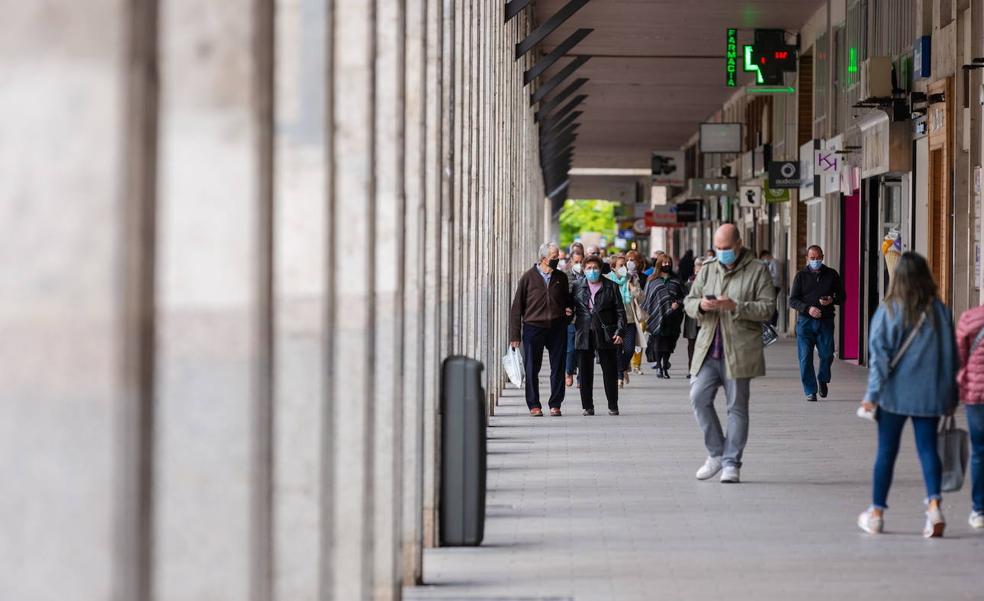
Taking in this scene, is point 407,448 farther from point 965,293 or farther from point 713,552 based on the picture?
point 965,293

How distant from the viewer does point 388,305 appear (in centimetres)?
786

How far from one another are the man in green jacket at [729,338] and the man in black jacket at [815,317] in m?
8.72

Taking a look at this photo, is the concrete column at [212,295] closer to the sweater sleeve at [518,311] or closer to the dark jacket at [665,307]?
the sweater sleeve at [518,311]


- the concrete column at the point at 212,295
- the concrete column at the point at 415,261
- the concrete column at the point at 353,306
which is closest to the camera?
the concrete column at the point at 212,295

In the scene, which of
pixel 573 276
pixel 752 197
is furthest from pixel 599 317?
pixel 752 197

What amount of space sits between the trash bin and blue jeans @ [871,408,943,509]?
221 cm

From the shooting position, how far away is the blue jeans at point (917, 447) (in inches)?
395

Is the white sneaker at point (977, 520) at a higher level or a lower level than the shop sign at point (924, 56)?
lower

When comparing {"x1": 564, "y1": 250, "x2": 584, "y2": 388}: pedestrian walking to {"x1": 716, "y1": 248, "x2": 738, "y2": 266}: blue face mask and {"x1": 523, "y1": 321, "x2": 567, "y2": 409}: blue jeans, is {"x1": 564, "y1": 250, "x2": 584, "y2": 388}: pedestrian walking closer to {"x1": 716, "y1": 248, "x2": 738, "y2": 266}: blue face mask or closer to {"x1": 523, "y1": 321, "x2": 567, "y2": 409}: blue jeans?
{"x1": 523, "y1": 321, "x2": 567, "y2": 409}: blue jeans

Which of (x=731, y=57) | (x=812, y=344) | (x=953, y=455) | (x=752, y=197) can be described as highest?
(x=731, y=57)

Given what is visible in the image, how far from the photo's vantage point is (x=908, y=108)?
84.0 ft

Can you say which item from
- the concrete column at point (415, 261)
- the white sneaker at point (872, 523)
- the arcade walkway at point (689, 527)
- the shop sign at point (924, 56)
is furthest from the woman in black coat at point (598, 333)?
the concrete column at point (415, 261)

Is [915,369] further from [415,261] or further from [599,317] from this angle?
[599,317]

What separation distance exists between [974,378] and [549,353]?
31.6 feet
